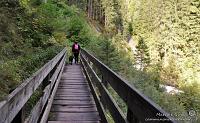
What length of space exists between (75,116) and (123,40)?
6944 centimetres

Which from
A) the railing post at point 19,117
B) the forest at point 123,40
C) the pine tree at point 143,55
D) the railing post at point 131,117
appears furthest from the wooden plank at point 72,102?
the pine tree at point 143,55

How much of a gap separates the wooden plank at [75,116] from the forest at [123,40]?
1098 mm

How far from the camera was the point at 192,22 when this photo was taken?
60.3m

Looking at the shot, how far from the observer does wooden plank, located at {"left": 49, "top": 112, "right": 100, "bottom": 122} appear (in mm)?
6766

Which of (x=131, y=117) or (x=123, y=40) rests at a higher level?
(x=131, y=117)

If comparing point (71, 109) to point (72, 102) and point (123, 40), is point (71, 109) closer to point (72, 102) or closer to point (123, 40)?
point (72, 102)

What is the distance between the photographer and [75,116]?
7012mm

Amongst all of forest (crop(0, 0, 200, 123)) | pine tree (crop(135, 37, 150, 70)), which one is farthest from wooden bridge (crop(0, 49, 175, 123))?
pine tree (crop(135, 37, 150, 70))

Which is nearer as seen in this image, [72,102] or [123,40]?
[72,102]

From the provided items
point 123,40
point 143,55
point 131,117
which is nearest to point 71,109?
point 131,117

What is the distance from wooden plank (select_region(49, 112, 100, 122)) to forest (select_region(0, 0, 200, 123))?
3.60ft

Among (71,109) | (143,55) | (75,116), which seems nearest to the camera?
(75,116)

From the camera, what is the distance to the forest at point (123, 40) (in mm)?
17141

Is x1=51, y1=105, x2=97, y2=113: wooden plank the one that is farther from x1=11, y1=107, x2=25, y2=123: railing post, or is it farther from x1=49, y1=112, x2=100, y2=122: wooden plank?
x1=11, y1=107, x2=25, y2=123: railing post
